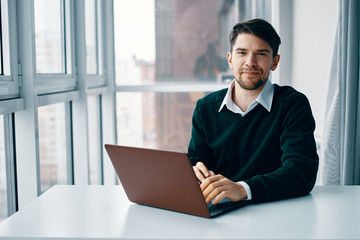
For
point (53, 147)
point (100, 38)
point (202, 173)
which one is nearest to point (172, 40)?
point (100, 38)

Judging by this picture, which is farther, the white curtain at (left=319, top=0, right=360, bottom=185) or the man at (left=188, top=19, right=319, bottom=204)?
the white curtain at (left=319, top=0, right=360, bottom=185)

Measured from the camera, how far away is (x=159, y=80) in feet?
11.7

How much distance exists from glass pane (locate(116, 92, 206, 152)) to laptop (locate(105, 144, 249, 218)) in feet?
7.59

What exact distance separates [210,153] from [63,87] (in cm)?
106

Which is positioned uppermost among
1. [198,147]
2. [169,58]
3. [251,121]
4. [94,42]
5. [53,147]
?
[94,42]

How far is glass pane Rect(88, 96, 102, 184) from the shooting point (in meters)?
3.19

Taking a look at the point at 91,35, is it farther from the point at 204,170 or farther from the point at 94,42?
the point at 204,170

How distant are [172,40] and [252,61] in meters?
2.01

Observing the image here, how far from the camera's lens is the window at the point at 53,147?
7.21ft

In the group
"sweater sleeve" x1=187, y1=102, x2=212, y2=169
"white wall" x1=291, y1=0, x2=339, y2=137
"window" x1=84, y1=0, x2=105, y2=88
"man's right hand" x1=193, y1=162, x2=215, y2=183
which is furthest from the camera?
"window" x1=84, y1=0, x2=105, y2=88

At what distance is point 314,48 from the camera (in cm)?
258

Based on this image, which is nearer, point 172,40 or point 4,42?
point 4,42

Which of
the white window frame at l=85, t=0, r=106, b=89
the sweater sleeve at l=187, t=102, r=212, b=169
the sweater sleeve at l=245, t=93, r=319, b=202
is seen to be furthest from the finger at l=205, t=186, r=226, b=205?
the white window frame at l=85, t=0, r=106, b=89

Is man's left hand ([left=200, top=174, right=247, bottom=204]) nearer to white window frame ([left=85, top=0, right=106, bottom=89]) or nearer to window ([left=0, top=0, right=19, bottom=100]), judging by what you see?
window ([left=0, top=0, right=19, bottom=100])
